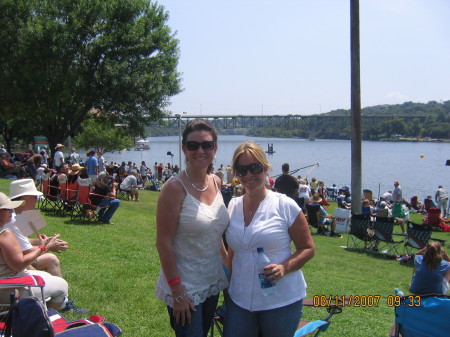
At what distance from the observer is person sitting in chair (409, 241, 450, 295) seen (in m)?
5.64

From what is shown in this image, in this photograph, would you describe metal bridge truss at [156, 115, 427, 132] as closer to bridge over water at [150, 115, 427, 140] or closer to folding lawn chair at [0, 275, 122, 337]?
bridge over water at [150, 115, 427, 140]

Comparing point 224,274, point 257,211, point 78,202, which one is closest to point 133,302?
A: point 224,274

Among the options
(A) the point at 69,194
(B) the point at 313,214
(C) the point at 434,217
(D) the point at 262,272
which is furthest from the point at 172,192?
(C) the point at 434,217

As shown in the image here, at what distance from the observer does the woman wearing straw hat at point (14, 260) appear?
3516 millimetres

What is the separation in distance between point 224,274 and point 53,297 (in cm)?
177

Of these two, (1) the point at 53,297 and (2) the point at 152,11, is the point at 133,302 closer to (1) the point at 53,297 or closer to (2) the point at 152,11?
(1) the point at 53,297

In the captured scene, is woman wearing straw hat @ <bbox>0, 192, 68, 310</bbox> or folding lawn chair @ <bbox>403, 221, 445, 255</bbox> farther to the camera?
folding lawn chair @ <bbox>403, 221, 445, 255</bbox>

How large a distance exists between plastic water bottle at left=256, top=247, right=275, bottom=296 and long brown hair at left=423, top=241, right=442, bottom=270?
12.7 ft

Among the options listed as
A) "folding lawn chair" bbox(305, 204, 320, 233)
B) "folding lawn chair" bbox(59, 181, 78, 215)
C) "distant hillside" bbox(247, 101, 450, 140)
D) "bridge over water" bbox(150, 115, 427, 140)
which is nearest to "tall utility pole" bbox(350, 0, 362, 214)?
"folding lawn chair" bbox(305, 204, 320, 233)

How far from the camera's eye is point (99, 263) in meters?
6.49

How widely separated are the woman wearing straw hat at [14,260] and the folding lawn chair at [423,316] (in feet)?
8.79

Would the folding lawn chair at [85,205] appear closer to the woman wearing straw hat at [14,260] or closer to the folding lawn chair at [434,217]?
the woman wearing straw hat at [14,260]

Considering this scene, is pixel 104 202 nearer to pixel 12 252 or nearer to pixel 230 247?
pixel 12 252

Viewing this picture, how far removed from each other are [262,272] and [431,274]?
3902mm
